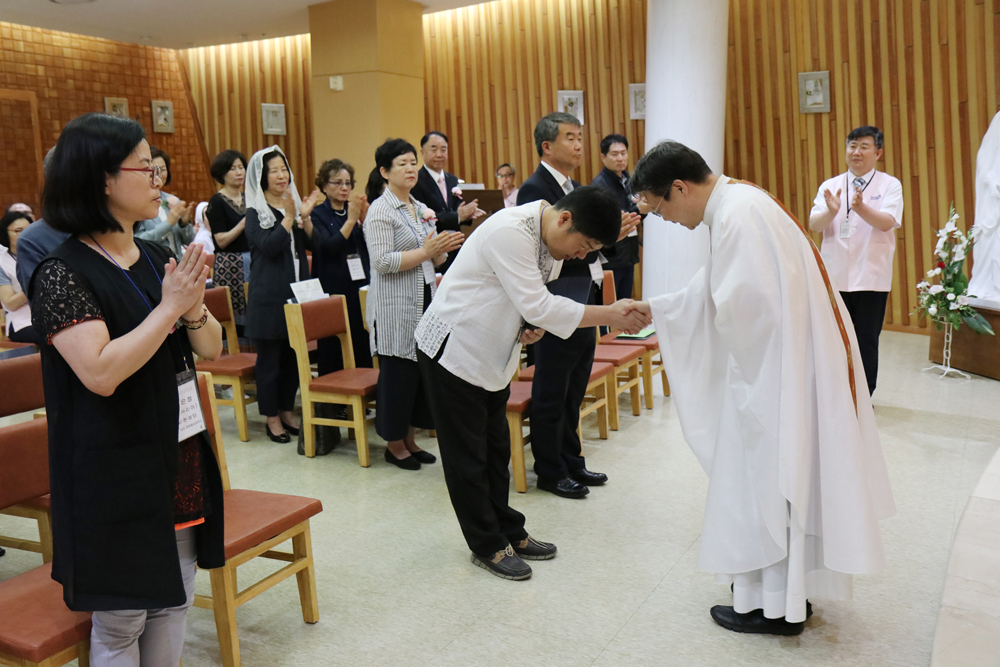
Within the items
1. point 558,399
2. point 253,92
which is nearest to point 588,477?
point 558,399

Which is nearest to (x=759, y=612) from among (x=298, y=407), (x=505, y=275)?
(x=505, y=275)

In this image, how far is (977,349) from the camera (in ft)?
19.1

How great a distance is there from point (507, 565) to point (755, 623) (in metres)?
0.88

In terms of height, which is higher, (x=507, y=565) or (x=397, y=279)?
(x=397, y=279)

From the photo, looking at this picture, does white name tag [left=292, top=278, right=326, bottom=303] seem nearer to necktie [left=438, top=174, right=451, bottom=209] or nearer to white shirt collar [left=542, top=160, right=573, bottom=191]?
necktie [left=438, top=174, right=451, bottom=209]

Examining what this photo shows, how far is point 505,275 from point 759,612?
133 centimetres

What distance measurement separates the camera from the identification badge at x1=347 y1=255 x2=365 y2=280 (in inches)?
201

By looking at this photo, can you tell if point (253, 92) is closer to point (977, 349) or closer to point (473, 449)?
point (977, 349)

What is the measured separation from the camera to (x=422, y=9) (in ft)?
29.7

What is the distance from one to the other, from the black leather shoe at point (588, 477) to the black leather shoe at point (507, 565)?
938mm

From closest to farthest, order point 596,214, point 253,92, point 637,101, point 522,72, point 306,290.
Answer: point 596,214 → point 306,290 → point 637,101 → point 522,72 → point 253,92

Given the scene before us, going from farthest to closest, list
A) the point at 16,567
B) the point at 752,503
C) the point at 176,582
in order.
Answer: the point at 16,567
the point at 752,503
the point at 176,582

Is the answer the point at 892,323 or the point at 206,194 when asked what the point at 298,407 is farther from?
the point at 206,194

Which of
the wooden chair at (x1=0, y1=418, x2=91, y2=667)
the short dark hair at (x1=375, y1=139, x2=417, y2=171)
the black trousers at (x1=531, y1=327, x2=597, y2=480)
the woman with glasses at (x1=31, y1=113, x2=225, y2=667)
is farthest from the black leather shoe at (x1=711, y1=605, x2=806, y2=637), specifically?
the short dark hair at (x1=375, y1=139, x2=417, y2=171)
